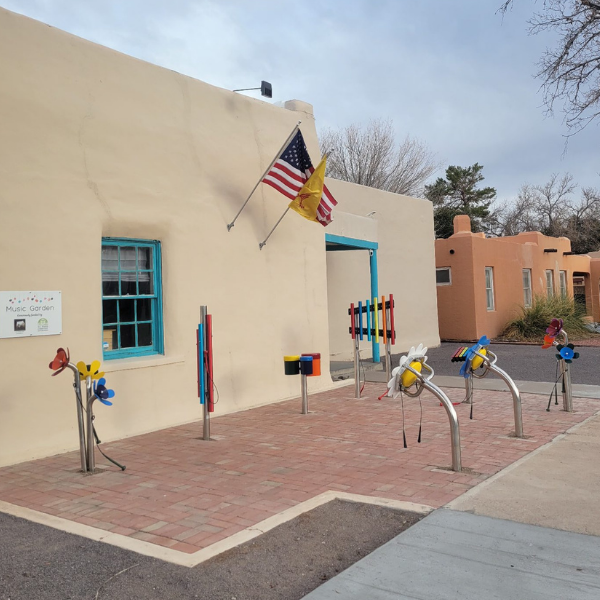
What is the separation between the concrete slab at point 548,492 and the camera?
4.69m

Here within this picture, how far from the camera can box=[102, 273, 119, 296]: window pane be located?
8156mm

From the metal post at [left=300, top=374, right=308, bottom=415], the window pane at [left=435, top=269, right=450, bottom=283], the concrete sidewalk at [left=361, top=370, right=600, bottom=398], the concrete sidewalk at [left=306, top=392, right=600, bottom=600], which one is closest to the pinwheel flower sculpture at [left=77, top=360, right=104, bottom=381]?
the concrete sidewalk at [left=306, top=392, right=600, bottom=600]

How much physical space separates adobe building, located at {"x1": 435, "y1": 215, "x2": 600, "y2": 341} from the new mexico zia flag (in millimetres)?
12023

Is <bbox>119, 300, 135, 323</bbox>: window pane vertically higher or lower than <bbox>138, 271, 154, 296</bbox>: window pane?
lower

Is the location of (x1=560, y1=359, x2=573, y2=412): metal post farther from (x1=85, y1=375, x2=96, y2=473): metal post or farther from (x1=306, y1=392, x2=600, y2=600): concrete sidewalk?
(x1=85, y1=375, x2=96, y2=473): metal post

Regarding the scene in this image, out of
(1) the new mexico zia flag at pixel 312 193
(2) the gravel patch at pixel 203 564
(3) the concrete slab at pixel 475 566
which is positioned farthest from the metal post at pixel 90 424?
(1) the new mexico zia flag at pixel 312 193

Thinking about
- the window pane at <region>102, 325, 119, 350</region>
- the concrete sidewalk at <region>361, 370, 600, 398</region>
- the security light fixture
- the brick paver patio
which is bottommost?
the brick paver patio

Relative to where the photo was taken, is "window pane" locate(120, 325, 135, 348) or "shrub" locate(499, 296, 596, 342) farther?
"shrub" locate(499, 296, 596, 342)

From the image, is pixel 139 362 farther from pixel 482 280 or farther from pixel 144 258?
pixel 482 280

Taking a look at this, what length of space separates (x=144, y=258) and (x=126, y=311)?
0.77 metres

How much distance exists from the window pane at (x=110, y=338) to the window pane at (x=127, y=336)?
104 millimetres

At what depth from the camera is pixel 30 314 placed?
7082 mm

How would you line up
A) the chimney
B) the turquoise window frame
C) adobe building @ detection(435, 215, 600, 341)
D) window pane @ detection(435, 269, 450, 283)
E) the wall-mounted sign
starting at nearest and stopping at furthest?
the wall-mounted sign → the turquoise window frame → adobe building @ detection(435, 215, 600, 341) → window pane @ detection(435, 269, 450, 283) → the chimney

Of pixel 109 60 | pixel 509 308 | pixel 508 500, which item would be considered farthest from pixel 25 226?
pixel 509 308
